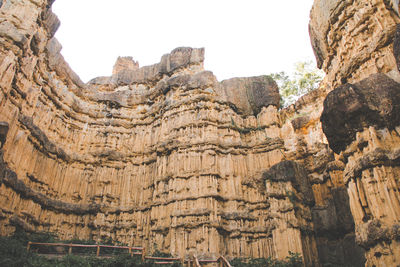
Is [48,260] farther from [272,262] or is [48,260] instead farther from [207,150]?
[207,150]

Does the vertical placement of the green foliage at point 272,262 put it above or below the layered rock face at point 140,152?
below

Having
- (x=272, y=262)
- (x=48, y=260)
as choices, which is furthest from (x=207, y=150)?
(x=48, y=260)

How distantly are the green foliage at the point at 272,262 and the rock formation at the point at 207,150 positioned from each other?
491 mm

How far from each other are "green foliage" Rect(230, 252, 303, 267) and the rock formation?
491mm

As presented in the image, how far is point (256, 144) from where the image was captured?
2181 cm

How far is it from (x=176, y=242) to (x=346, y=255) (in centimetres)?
964

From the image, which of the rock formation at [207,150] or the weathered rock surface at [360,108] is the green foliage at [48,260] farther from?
the weathered rock surface at [360,108]

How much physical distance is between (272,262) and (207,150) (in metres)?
8.48

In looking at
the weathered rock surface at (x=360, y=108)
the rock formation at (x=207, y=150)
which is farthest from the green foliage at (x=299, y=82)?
the weathered rock surface at (x=360, y=108)

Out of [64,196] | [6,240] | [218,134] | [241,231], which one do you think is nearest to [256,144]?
[218,134]

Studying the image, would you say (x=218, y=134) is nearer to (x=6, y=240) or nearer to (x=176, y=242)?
(x=176, y=242)

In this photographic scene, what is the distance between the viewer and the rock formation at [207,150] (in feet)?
30.1

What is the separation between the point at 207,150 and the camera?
2103 centimetres

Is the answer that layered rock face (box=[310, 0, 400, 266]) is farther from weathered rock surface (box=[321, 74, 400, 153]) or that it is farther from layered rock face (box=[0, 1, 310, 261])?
layered rock face (box=[0, 1, 310, 261])
